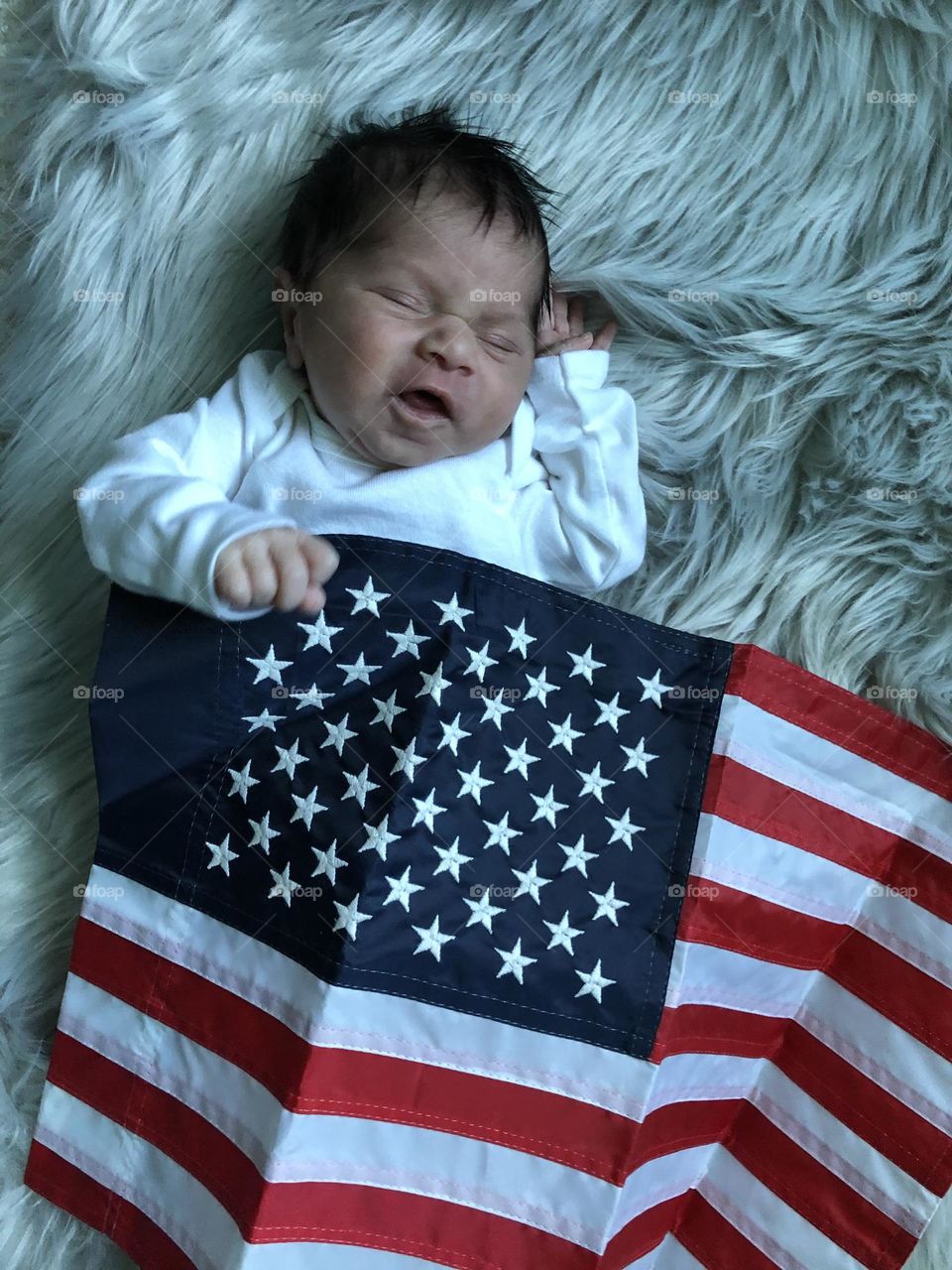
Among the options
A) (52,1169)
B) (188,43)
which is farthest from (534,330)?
(52,1169)

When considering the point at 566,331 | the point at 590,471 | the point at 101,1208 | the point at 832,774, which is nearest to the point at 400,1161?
the point at 101,1208

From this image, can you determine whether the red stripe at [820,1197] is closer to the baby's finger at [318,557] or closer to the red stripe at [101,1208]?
the red stripe at [101,1208]

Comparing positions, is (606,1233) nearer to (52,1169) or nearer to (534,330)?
(52,1169)

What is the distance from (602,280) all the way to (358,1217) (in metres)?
0.86

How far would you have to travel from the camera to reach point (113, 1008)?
1030mm

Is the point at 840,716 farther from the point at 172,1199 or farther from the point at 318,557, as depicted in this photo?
the point at 172,1199

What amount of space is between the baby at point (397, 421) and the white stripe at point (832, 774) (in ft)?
0.61

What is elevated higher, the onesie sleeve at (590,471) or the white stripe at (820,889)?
the onesie sleeve at (590,471)

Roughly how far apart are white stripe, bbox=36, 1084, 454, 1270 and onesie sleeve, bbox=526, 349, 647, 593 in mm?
620

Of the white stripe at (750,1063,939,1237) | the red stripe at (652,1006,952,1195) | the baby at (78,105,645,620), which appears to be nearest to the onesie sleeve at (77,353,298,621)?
the baby at (78,105,645,620)

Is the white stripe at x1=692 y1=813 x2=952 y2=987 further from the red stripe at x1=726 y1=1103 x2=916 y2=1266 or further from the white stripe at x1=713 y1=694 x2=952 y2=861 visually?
the red stripe at x1=726 y1=1103 x2=916 y2=1266

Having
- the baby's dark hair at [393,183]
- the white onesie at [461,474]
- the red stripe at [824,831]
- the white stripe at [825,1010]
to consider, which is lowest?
the white stripe at [825,1010]

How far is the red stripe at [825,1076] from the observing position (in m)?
1.02

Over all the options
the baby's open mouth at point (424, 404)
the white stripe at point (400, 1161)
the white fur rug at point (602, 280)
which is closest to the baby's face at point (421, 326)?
the baby's open mouth at point (424, 404)
